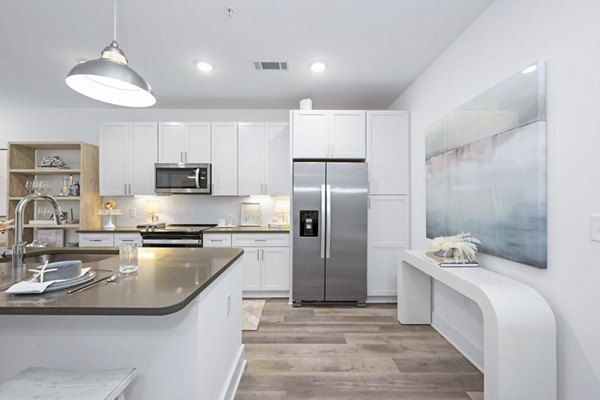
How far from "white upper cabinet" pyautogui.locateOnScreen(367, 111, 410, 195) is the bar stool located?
316 centimetres

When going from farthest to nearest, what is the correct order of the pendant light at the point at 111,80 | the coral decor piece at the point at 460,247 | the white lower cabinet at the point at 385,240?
the white lower cabinet at the point at 385,240
the coral decor piece at the point at 460,247
the pendant light at the point at 111,80

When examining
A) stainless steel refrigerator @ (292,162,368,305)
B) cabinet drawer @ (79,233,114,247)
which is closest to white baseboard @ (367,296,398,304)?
stainless steel refrigerator @ (292,162,368,305)

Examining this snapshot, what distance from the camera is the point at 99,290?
1.23 m

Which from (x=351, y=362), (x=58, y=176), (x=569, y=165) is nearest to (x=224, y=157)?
(x=58, y=176)

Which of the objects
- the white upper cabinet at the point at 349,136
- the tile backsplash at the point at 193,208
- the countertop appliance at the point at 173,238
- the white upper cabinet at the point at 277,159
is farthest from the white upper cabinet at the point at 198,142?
the white upper cabinet at the point at 349,136

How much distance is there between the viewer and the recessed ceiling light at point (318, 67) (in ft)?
9.82

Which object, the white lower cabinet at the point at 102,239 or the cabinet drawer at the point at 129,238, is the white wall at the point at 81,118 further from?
the cabinet drawer at the point at 129,238

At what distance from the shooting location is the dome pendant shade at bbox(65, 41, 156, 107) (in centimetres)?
147

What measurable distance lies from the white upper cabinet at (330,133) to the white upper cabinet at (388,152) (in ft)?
0.43

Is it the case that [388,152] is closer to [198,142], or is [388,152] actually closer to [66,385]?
[198,142]

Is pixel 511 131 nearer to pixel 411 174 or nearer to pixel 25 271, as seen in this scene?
pixel 411 174

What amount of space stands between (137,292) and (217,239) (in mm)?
2655

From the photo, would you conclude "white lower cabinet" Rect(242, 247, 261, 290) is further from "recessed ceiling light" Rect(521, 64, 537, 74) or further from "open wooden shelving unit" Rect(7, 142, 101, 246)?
"recessed ceiling light" Rect(521, 64, 537, 74)

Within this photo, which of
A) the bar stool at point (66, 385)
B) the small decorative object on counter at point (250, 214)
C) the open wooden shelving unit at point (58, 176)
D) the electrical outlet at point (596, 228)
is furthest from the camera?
the small decorative object on counter at point (250, 214)
